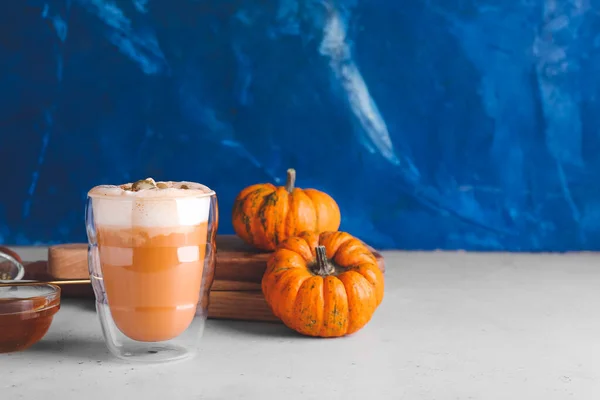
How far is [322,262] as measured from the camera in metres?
1.55

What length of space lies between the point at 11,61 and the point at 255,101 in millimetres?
880

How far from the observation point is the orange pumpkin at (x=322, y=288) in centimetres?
148

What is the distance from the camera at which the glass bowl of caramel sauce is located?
4.47 ft

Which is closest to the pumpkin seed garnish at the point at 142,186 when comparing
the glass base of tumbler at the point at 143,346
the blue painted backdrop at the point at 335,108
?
the glass base of tumbler at the point at 143,346

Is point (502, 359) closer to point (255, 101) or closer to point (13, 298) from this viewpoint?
point (13, 298)

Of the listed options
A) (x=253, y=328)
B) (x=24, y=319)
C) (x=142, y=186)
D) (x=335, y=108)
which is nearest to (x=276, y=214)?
(x=253, y=328)

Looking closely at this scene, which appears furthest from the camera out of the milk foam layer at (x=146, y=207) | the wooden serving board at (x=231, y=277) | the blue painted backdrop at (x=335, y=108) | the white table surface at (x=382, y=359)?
the blue painted backdrop at (x=335, y=108)

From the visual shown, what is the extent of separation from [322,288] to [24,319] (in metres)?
0.58

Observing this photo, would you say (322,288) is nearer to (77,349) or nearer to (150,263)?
(150,263)

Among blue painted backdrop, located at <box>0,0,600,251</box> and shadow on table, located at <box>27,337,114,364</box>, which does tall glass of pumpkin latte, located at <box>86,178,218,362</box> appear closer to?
shadow on table, located at <box>27,337,114,364</box>

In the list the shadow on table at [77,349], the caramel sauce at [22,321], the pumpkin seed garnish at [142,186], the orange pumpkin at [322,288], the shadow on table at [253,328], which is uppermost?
the pumpkin seed garnish at [142,186]

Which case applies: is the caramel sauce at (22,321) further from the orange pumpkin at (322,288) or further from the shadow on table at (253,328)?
the orange pumpkin at (322,288)

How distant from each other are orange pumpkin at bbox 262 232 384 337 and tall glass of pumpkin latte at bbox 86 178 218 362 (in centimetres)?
19

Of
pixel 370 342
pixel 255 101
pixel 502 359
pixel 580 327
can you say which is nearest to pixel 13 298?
pixel 370 342
